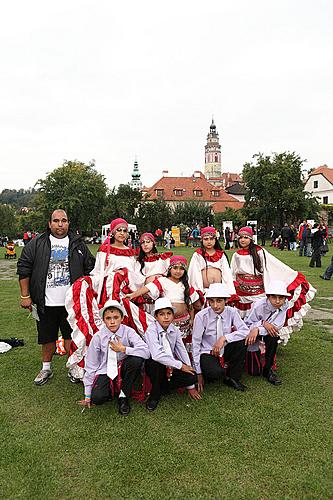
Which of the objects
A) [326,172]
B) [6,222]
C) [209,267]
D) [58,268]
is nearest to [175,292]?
[209,267]

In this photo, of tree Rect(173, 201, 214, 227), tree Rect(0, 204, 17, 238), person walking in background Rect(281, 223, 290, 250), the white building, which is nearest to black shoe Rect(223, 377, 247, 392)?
person walking in background Rect(281, 223, 290, 250)

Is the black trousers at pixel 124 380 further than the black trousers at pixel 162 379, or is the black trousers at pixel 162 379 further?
the black trousers at pixel 162 379

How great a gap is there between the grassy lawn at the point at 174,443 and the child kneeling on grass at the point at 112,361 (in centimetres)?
16

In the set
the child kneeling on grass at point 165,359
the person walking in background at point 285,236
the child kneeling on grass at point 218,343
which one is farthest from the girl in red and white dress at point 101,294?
the person walking in background at point 285,236

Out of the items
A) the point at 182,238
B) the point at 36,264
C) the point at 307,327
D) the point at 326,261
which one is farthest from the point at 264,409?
the point at 182,238

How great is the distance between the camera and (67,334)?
4.86 metres

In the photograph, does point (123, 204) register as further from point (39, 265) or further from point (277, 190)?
point (39, 265)

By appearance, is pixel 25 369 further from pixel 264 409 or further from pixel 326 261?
pixel 326 261

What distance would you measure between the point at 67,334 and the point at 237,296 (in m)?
2.07

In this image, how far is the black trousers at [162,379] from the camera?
4086 mm

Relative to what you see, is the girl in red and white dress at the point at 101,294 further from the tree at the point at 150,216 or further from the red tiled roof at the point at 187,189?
the red tiled roof at the point at 187,189

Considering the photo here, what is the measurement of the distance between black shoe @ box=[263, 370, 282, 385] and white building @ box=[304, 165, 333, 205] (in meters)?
54.7

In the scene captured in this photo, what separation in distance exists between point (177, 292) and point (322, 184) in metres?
57.9

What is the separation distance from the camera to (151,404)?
158 inches
